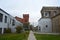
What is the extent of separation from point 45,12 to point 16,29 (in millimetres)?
17109

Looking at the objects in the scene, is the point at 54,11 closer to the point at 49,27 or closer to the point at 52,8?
the point at 52,8

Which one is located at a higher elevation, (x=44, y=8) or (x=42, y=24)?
(x=44, y=8)

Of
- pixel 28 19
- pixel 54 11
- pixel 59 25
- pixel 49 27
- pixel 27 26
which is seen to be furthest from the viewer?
pixel 28 19

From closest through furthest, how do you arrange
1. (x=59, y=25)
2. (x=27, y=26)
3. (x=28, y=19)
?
(x=59, y=25) < (x=27, y=26) < (x=28, y=19)

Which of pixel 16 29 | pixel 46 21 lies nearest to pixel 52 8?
pixel 46 21

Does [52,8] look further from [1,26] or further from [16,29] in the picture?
[1,26]

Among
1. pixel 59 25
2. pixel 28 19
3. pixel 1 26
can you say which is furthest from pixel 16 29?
pixel 28 19

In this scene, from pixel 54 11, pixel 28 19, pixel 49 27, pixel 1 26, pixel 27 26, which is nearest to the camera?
pixel 1 26

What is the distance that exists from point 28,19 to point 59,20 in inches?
1881

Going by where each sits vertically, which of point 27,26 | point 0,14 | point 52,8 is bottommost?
point 27,26

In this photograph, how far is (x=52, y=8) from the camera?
50531 millimetres

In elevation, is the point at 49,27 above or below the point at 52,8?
below

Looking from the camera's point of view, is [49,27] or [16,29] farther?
[49,27]

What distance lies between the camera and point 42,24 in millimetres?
47938
